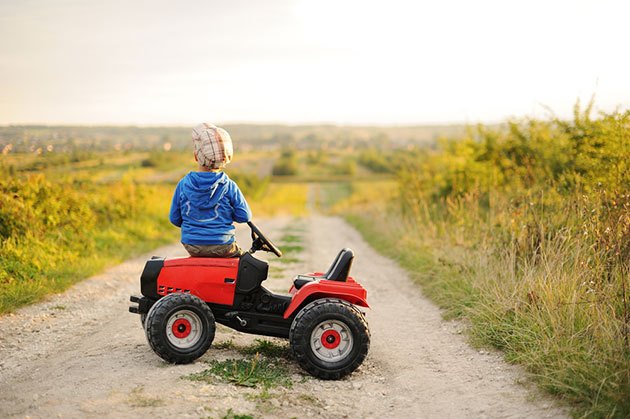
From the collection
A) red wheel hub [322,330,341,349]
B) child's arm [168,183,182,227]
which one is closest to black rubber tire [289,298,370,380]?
red wheel hub [322,330,341,349]

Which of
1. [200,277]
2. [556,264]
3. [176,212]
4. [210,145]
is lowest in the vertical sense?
[556,264]

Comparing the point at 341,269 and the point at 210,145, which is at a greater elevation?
the point at 210,145

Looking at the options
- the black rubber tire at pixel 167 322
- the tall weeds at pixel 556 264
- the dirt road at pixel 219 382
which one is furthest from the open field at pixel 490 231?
the black rubber tire at pixel 167 322

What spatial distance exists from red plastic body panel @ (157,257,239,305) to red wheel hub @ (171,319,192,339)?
360 mm

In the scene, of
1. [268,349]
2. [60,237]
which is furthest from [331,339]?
[60,237]

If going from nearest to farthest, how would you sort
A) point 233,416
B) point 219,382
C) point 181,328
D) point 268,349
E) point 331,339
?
→ 1. point 233,416
2. point 219,382
3. point 181,328
4. point 331,339
5. point 268,349

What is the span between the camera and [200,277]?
6.66 m

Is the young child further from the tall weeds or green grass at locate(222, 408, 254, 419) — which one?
→ the tall weeds

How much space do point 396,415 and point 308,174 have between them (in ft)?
280

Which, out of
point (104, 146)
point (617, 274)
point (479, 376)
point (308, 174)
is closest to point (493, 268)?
point (617, 274)

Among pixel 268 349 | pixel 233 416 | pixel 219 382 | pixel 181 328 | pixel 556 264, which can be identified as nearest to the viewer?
pixel 233 416

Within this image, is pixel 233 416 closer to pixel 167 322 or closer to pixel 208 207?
pixel 167 322

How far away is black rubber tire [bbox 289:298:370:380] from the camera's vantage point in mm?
6395

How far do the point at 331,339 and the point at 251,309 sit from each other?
0.97m
